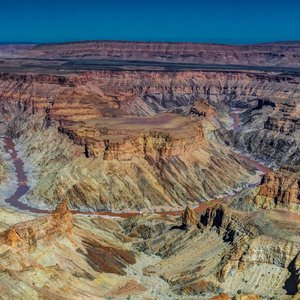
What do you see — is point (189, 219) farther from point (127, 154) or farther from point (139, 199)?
point (127, 154)

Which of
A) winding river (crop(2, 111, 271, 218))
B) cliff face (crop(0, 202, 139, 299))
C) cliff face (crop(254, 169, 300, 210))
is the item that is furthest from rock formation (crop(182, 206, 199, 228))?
winding river (crop(2, 111, 271, 218))

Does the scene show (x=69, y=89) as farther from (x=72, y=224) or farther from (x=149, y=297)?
(x=149, y=297)

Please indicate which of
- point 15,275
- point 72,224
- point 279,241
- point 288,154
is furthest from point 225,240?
point 288,154

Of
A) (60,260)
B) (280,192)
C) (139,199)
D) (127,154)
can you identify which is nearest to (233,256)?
(280,192)

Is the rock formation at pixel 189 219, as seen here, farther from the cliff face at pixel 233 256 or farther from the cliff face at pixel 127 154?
the cliff face at pixel 127 154

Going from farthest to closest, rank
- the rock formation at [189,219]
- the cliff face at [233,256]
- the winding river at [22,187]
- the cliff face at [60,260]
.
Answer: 1. the winding river at [22,187]
2. the rock formation at [189,219]
3. the cliff face at [233,256]
4. the cliff face at [60,260]

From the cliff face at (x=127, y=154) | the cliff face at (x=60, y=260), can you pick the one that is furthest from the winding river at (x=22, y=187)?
the cliff face at (x=60, y=260)

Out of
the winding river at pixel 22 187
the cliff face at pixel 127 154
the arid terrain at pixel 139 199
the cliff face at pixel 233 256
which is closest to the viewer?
the cliff face at pixel 233 256

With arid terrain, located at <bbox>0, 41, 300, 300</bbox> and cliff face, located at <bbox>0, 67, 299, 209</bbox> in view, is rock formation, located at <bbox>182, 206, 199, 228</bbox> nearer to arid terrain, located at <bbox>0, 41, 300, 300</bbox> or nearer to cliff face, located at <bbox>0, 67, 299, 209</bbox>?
arid terrain, located at <bbox>0, 41, 300, 300</bbox>

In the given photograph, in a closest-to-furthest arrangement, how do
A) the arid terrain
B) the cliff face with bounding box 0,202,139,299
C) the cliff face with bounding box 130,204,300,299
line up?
1. the cliff face with bounding box 0,202,139,299
2. the cliff face with bounding box 130,204,300,299
3. the arid terrain
